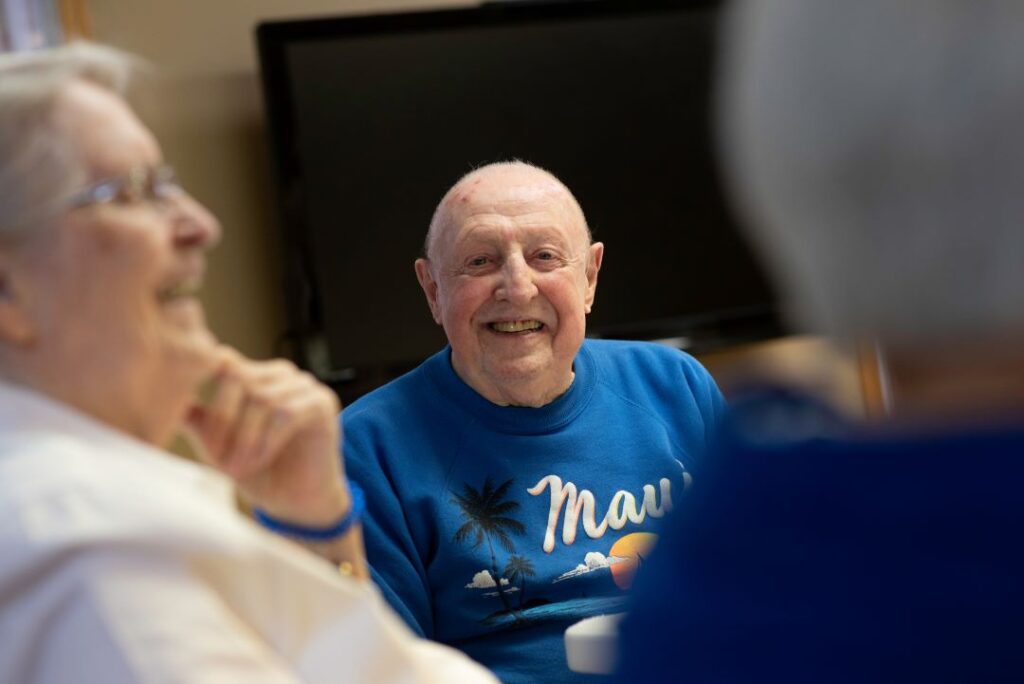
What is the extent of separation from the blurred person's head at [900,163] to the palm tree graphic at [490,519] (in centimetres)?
114

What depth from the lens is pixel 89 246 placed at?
1008 mm

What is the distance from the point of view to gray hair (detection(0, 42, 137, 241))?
0.99 metres

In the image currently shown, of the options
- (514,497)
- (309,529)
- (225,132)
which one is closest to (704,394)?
(514,497)

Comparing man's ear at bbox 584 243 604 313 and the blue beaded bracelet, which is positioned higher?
the blue beaded bracelet

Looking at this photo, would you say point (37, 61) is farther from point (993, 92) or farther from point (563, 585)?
point (563, 585)

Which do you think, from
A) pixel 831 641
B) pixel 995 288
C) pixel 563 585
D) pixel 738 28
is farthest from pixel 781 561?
pixel 563 585

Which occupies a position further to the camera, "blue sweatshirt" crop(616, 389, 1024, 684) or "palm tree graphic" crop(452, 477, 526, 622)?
"palm tree graphic" crop(452, 477, 526, 622)

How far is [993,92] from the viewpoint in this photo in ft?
2.44

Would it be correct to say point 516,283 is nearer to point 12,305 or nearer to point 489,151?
point 12,305

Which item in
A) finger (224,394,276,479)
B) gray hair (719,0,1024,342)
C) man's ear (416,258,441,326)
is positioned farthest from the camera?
man's ear (416,258,441,326)

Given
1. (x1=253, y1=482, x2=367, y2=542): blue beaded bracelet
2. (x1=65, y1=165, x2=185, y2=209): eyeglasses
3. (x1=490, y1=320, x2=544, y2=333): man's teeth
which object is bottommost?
(x1=490, y1=320, x2=544, y2=333): man's teeth

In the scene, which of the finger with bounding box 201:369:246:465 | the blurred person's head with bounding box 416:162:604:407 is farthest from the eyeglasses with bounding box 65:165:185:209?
the blurred person's head with bounding box 416:162:604:407

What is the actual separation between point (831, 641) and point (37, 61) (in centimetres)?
72

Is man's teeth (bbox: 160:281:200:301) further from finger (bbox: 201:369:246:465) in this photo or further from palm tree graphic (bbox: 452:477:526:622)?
palm tree graphic (bbox: 452:477:526:622)
